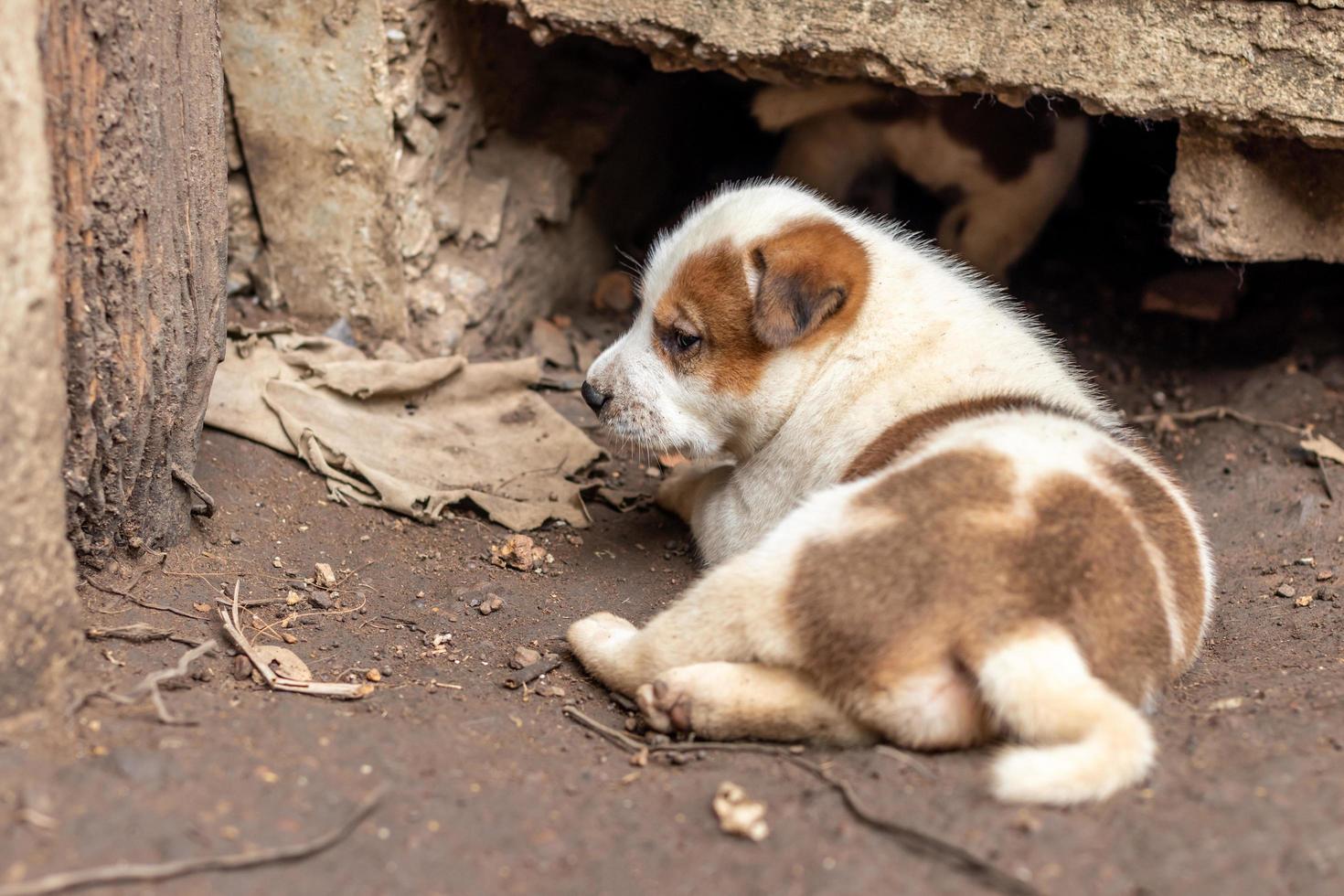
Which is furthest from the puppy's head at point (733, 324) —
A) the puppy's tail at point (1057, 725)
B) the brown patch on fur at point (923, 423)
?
the puppy's tail at point (1057, 725)

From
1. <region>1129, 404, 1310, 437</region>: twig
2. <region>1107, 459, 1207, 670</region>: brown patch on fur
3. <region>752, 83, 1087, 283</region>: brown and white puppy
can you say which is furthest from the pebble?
<region>752, 83, 1087, 283</region>: brown and white puppy

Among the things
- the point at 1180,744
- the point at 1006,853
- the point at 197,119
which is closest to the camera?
the point at 1006,853

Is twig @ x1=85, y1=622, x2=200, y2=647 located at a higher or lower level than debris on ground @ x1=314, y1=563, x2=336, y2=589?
higher

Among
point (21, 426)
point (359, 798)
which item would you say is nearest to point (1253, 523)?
point (359, 798)

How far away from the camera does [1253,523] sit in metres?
4.93

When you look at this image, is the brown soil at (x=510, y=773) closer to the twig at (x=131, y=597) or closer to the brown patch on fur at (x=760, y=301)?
the twig at (x=131, y=597)

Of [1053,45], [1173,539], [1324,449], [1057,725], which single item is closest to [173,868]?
[1057,725]

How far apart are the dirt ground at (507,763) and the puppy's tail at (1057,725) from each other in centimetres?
7

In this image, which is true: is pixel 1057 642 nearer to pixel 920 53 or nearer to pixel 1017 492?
pixel 1017 492

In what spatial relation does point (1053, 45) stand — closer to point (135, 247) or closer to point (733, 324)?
point (733, 324)

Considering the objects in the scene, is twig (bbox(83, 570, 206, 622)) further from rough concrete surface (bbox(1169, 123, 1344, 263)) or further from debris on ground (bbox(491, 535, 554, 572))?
rough concrete surface (bbox(1169, 123, 1344, 263))

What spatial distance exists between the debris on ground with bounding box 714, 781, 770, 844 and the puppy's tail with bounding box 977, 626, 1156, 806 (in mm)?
534

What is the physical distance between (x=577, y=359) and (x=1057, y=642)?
3813 millimetres

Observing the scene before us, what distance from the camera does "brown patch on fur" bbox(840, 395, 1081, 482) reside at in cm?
372
